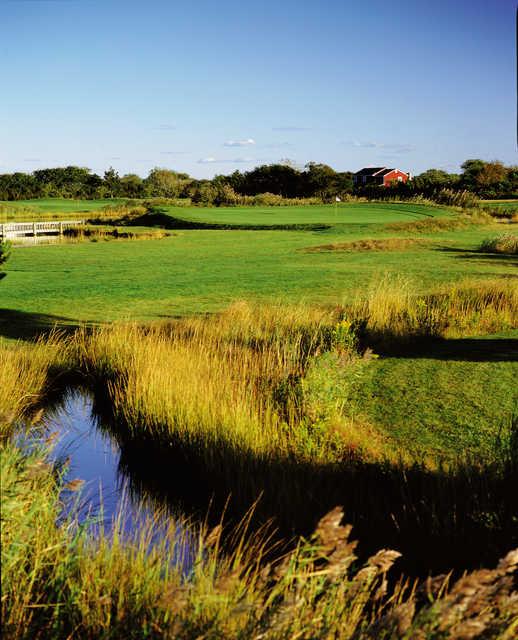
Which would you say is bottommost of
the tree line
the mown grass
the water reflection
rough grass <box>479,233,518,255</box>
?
the water reflection

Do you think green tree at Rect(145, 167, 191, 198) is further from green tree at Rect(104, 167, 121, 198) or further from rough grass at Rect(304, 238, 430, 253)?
rough grass at Rect(304, 238, 430, 253)

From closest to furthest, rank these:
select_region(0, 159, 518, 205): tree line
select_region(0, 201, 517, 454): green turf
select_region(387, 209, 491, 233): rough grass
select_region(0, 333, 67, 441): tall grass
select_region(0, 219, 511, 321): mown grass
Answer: select_region(0, 333, 67, 441): tall grass → select_region(0, 201, 517, 454): green turf → select_region(0, 219, 511, 321): mown grass → select_region(387, 209, 491, 233): rough grass → select_region(0, 159, 518, 205): tree line

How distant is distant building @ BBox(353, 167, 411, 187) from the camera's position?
106 m

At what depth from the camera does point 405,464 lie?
6285 millimetres

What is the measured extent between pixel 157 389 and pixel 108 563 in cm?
373

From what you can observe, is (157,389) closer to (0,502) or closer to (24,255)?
(0,502)

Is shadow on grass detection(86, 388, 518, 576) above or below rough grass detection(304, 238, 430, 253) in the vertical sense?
below

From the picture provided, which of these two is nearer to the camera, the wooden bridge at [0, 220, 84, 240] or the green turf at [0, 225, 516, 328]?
the green turf at [0, 225, 516, 328]

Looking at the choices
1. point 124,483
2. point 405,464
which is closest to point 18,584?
point 124,483

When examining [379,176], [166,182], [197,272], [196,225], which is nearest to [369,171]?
[379,176]

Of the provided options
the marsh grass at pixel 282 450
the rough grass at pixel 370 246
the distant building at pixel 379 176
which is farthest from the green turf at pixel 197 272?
the distant building at pixel 379 176

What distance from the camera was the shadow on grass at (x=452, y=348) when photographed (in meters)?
10.1

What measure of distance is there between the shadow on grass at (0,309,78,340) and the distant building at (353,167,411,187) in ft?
297

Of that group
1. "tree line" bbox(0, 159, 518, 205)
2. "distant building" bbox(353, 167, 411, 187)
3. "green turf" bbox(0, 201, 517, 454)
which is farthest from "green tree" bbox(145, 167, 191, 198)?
"green turf" bbox(0, 201, 517, 454)
